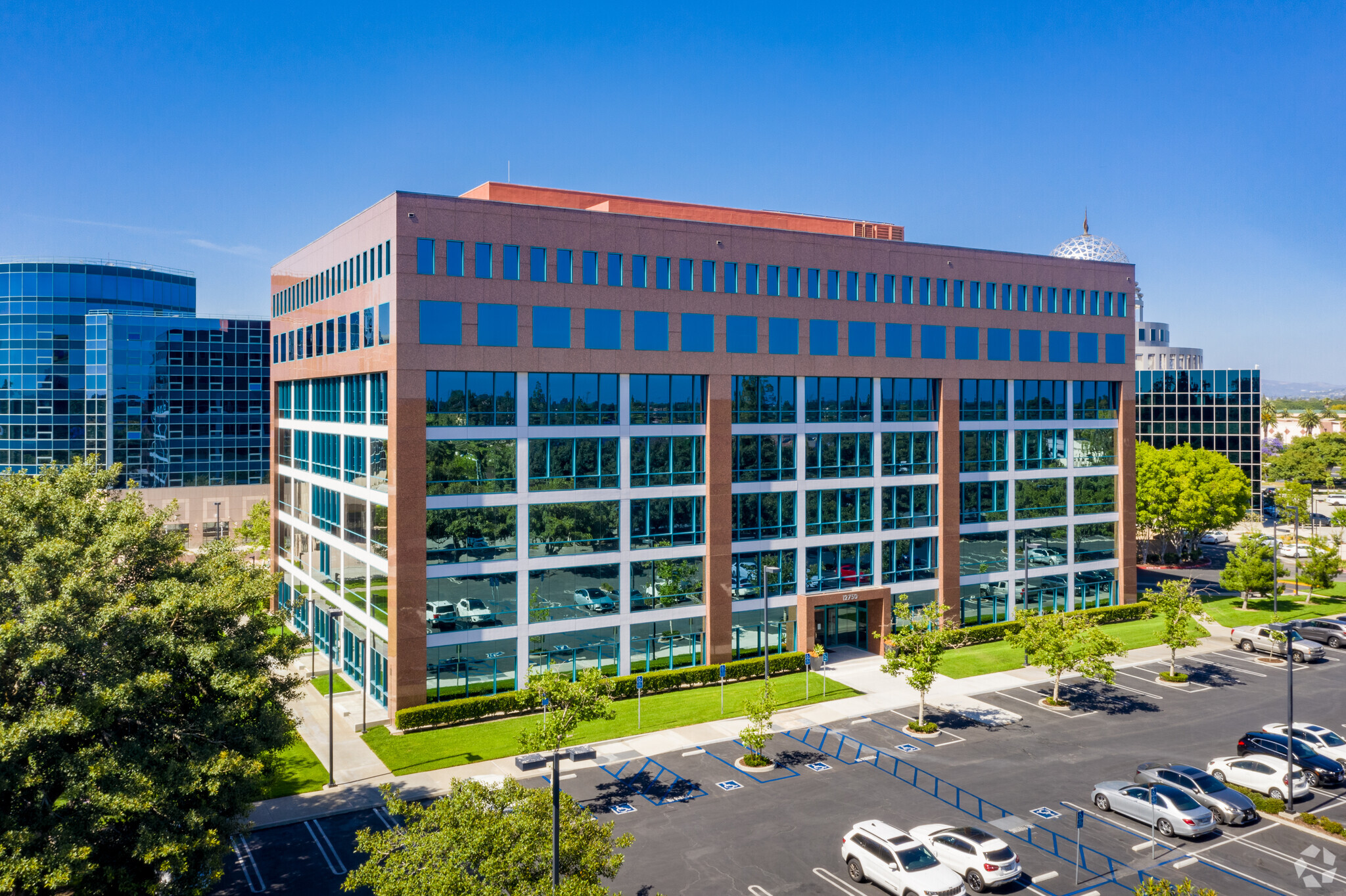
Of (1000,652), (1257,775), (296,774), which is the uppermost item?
(1257,775)

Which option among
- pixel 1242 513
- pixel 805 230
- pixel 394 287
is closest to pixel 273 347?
pixel 394 287

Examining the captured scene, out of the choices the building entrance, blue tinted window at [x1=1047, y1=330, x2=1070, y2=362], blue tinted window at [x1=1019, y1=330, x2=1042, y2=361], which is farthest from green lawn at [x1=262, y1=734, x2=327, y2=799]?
blue tinted window at [x1=1047, y1=330, x2=1070, y2=362]

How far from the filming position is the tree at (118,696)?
19656mm

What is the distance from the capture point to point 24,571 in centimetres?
2075

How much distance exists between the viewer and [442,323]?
1610 inches

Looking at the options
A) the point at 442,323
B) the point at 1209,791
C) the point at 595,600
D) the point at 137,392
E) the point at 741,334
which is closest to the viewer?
the point at 1209,791

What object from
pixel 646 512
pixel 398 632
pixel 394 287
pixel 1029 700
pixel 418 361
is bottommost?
pixel 1029 700

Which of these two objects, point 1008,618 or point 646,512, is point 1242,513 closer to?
point 1008,618

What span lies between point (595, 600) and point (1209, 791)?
26477 millimetres

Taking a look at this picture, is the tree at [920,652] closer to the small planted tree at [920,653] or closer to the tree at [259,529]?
the small planted tree at [920,653]

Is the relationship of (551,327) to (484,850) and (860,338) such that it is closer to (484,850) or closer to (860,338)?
(860,338)

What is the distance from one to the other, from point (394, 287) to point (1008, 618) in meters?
42.3

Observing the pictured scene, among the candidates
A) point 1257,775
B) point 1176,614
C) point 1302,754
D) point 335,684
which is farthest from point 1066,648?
point 335,684

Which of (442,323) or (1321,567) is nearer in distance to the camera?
(442,323)
